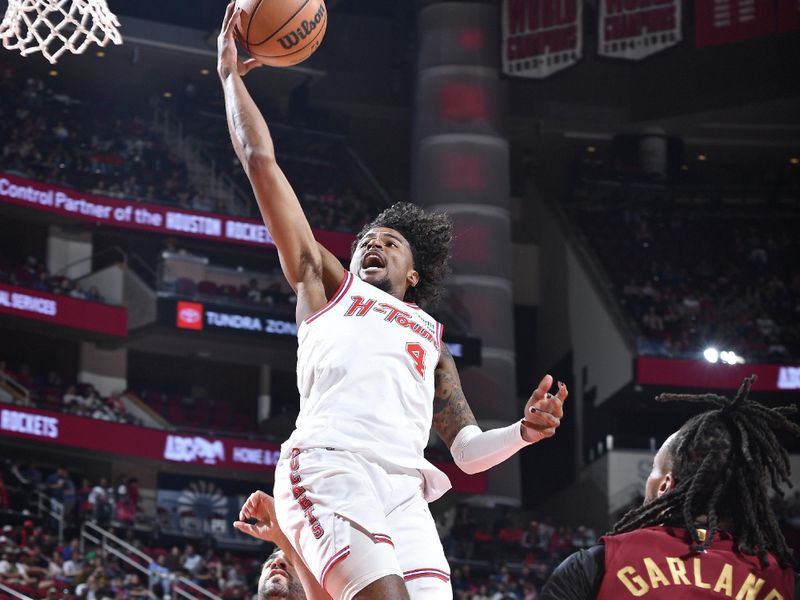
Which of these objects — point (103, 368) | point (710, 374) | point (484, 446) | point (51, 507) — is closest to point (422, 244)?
point (484, 446)

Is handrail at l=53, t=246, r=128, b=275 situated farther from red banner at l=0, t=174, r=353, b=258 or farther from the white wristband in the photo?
the white wristband

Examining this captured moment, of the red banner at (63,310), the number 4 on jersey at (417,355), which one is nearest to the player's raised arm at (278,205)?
the number 4 on jersey at (417,355)

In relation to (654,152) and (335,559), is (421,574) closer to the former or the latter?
(335,559)

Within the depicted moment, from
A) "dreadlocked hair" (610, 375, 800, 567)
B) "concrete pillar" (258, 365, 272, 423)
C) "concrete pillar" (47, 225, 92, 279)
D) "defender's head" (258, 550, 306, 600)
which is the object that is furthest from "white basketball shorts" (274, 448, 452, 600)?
"concrete pillar" (258, 365, 272, 423)

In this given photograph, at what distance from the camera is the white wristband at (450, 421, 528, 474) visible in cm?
423

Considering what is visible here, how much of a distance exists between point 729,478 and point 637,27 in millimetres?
24337

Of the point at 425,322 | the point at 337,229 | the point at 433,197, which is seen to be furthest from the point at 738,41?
the point at 425,322

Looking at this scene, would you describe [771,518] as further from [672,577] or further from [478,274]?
[478,274]

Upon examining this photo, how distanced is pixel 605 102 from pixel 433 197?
18.9 feet

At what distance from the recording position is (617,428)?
28.4m

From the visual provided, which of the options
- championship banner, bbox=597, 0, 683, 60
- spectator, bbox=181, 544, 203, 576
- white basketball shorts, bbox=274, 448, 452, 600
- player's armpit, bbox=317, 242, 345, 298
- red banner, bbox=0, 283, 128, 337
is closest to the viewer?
white basketball shorts, bbox=274, 448, 452, 600

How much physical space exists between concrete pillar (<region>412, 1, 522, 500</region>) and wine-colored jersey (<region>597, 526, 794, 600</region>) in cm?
2330

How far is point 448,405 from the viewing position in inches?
183

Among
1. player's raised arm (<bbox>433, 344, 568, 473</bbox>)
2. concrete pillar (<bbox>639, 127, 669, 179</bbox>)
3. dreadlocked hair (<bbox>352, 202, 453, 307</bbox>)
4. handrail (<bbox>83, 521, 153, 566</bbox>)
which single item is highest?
concrete pillar (<bbox>639, 127, 669, 179</bbox>)
